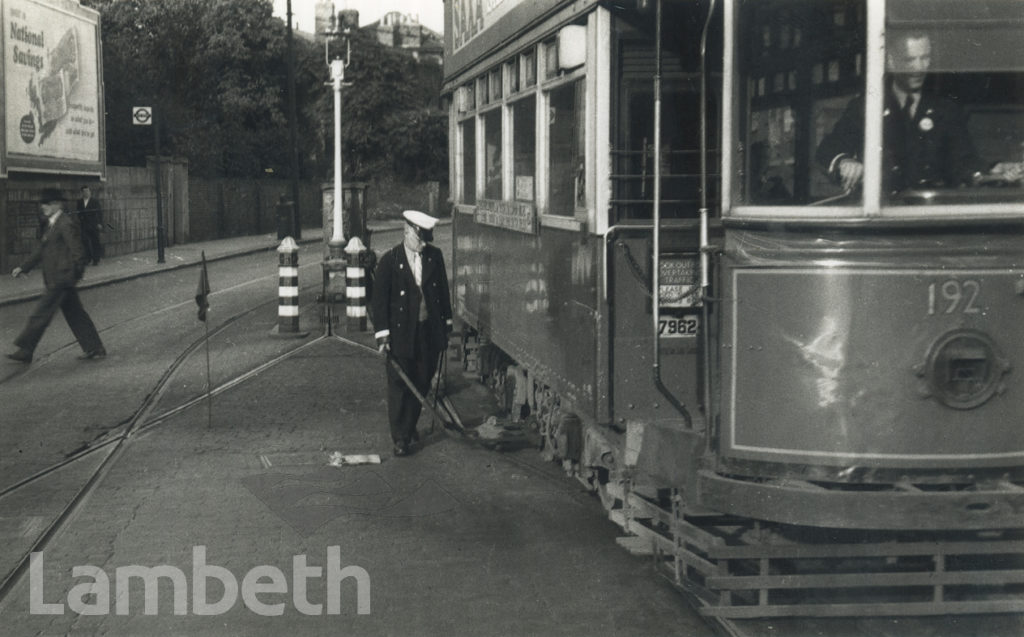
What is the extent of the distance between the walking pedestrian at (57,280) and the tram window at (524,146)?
21.7 ft

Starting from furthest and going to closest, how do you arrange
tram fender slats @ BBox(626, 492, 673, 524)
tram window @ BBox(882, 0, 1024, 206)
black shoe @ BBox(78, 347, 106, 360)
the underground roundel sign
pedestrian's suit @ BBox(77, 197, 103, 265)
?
the underground roundel sign → pedestrian's suit @ BBox(77, 197, 103, 265) → black shoe @ BBox(78, 347, 106, 360) → tram fender slats @ BBox(626, 492, 673, 524) → tram window @ BBox(882, 0, 1024, 206)

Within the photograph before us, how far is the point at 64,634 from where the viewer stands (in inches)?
226

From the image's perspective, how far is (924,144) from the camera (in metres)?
5.45

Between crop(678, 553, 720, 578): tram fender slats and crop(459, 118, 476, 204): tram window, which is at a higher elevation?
crop(459, 118, 476, 204): tram window

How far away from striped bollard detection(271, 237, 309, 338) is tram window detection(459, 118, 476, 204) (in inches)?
151

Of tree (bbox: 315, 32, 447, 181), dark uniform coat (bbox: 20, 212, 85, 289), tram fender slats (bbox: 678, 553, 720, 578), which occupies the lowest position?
tram fender slats (bbox: 678, 553, 720, 578)

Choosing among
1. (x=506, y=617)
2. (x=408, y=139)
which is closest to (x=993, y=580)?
(x=506, y=617)

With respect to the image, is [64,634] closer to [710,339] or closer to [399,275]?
[710,339]

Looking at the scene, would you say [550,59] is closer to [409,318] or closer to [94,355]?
[409,318]

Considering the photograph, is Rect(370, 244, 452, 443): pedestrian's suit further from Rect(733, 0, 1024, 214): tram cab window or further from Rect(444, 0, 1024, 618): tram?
Rect(733, 0, 1024, 214): tram cab window

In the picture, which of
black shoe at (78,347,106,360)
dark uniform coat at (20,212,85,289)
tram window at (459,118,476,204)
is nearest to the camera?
tram window at (459,118,476,204)

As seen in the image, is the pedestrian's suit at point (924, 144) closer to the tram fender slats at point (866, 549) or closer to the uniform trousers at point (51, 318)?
the tram fender slats at point (866, 549)

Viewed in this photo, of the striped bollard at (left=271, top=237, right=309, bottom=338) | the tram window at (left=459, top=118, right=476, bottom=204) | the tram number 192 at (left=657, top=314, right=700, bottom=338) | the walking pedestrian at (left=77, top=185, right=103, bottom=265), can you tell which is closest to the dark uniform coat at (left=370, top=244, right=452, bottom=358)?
the tram window at (left=459, top=118, right=476, bottom=204)

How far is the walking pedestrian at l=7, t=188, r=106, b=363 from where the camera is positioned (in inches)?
551
